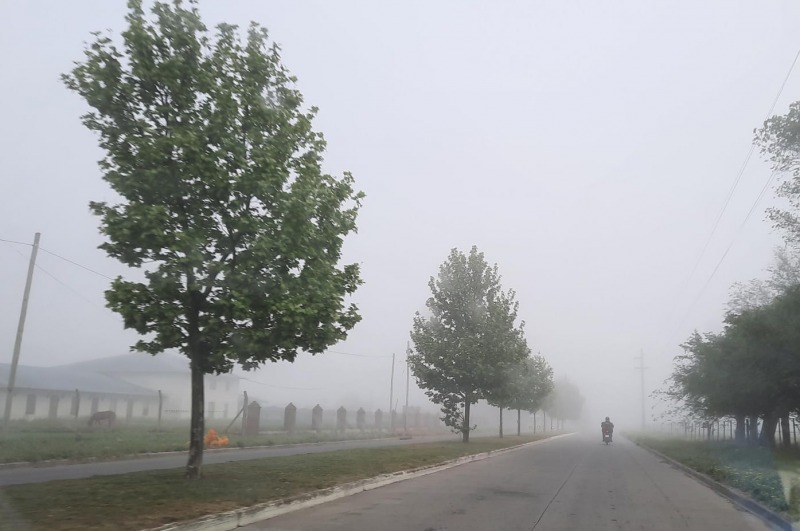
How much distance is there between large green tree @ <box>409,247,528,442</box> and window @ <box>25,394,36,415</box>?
2951cm

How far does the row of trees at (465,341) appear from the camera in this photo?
30.6 meters

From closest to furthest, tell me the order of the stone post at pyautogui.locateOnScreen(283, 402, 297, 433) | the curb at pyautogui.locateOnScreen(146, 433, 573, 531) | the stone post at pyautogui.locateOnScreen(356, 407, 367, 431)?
the curb at pyautogui.locateOnScreen(146, 433, 573, 531)
the stone post at pyautogui.locateOnScreen(283, 402, 297, 433)
the stone post at pyautogui.locateOnScreen(356, 407, 367, 431)

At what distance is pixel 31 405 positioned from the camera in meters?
46.1

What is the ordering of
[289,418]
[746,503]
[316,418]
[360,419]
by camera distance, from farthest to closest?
[360,419]
[316,418]
[289,418]
[746,503]

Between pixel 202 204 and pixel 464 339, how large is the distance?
2047 centimetres

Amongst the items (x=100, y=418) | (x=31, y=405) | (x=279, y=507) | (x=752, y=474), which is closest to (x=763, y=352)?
(x=752, y=474)

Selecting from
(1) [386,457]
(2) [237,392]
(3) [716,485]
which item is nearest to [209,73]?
(1) [386,457]

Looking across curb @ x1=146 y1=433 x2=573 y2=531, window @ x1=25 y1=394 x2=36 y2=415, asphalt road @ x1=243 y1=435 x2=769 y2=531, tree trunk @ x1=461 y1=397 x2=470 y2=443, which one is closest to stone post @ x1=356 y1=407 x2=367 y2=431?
tree trunk @ x1=461 y1=397 x2=470 y2=443

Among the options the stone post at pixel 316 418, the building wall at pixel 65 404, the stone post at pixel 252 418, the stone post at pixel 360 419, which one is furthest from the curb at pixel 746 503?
the stone post at pixel 360 419

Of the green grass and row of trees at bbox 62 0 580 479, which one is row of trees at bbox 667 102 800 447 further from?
row of trees at bbox 62 0 580 479

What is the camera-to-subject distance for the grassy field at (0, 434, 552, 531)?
817 centimetres

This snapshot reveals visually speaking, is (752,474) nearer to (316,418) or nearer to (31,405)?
(316,418)

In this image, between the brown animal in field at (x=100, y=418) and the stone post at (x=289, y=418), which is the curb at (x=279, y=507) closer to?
the brown animal in field at (x=100, y=418)

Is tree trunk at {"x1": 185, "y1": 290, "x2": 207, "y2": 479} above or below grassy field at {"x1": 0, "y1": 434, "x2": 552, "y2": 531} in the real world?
above
